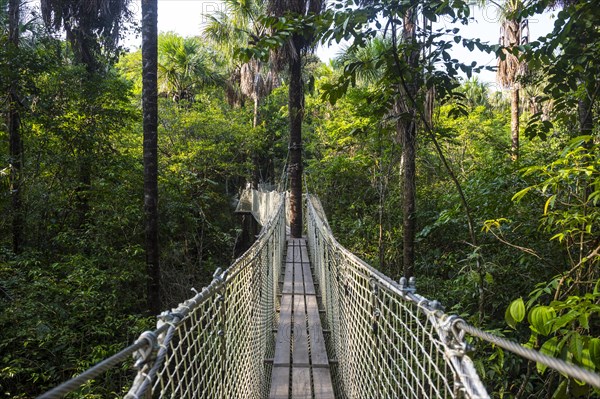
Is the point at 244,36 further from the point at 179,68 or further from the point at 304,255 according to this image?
the point at 304,255

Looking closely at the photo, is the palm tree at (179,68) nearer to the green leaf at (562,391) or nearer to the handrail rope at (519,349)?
the handrail rope at (519,349)

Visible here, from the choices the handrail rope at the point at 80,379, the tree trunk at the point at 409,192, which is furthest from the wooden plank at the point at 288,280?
the handrail rope at the point at 80,379

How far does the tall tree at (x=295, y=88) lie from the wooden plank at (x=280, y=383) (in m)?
5.14

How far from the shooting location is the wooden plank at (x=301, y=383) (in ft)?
7.53

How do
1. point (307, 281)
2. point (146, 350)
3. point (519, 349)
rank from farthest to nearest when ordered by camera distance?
1. point (307, 281)
2. point (146, 350)
3. point (519, 349)

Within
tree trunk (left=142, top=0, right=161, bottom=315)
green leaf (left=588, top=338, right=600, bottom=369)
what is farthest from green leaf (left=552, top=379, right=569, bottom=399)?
tree trunk (left=142, top=0, right=161, bottom=315)

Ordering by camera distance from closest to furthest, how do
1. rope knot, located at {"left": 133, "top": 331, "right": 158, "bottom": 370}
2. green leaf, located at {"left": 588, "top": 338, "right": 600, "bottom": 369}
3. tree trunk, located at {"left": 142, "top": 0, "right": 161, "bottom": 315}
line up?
1. rope knot, located at {"left": 133, "top": 331, "right": 158, "bottom": 370}
2. green leaf, located at {"left": 588, "top": 338, "right": 600, "bottom": 369}
3. tree trunk, located at {"left": 142, "top": 0, "right": 161, "bottom": 315}

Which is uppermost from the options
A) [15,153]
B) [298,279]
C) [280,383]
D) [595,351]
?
[15,153]

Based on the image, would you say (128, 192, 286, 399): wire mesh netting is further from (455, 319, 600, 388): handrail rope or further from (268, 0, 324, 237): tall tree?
(268, 0, 324, 237): tall tree

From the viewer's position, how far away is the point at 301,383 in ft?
7.95

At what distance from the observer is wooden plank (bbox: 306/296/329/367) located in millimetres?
2701

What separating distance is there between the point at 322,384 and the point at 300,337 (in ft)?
2.28

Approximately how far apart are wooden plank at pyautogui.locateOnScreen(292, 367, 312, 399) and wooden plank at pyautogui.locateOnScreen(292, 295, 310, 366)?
3.6 inches

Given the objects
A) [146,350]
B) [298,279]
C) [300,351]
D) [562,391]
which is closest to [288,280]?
[298,279]
